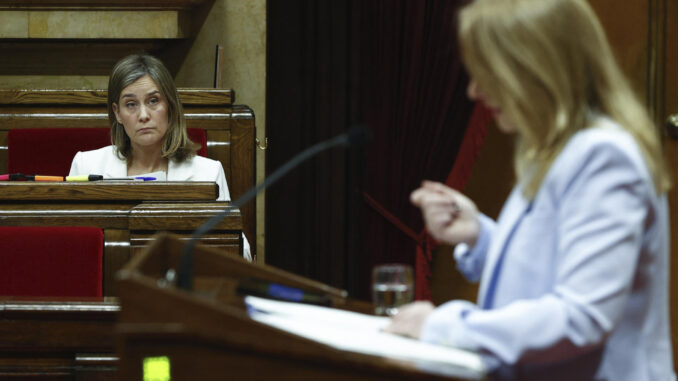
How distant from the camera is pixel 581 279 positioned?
918mm

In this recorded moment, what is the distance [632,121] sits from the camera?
3.31 feet

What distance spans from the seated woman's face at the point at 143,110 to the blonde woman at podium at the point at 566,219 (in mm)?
2140

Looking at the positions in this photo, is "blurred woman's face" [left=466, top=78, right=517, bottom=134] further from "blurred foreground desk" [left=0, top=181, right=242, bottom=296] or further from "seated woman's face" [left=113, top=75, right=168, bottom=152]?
"seated woman's face" [left=113, top=75, right=168, bottom=152]

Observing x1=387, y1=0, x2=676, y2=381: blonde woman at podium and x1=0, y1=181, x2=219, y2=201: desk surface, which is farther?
x1=0, y1=181, x2=219, y2=201: desk surface

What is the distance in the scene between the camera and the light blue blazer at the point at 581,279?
3.01 ft

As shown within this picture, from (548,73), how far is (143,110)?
2.26 metres

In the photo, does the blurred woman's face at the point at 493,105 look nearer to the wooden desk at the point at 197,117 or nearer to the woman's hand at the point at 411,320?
the woman's hand at the point at 411,320

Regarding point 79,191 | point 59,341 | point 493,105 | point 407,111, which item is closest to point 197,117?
point 407,111

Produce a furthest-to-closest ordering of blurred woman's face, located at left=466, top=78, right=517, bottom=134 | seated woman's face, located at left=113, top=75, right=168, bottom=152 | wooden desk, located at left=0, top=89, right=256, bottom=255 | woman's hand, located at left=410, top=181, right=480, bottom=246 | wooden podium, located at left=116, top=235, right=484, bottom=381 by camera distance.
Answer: wooden desk, located at left=0, top=89, right=256, bottom=255 < seated woman's face, located at left=113, top=75, right=168, bottom=152 < woman's hand, located at left=410, top=181, right=480, bottom=246 < blurred woman's face, located at left=466, top=78, right=517, bottom=134 < wooden podium, located at left=116, top=235, right=484, bottom=381

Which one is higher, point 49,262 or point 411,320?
point 411,320

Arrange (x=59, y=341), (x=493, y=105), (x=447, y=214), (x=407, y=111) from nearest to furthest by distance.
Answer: (x=493, y=105) → (x=447, y=214) → (x=59, y=341) → (x=407, y=111)

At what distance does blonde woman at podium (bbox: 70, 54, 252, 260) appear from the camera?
303cm

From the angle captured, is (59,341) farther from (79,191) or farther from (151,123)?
(151,123)

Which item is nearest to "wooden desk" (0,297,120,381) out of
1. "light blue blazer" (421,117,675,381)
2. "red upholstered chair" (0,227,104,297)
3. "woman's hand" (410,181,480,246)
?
"red upholstered chair" (0,227,104,297)
